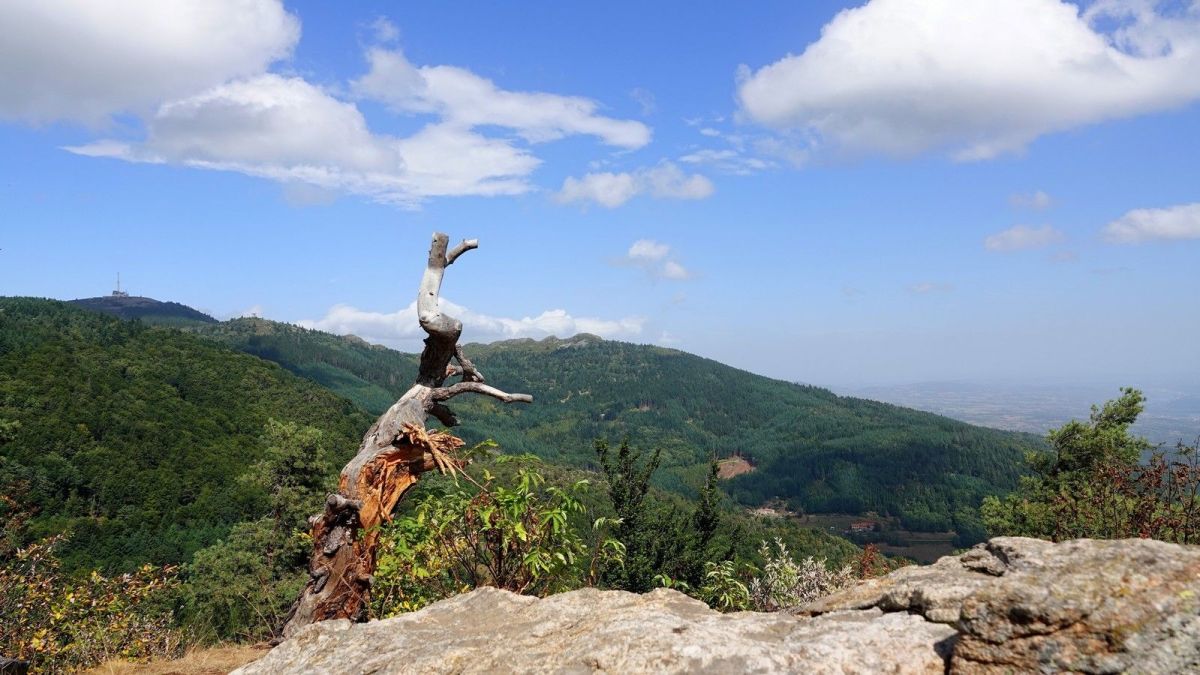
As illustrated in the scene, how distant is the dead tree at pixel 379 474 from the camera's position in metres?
7.58

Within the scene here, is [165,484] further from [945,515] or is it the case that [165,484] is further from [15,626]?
[945,515]

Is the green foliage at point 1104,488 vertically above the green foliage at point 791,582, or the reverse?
the green foliage at point 1104,488

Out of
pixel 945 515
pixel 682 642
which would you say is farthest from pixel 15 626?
pixel 945 515

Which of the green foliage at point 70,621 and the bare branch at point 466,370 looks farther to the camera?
the green foliage at point 70,621

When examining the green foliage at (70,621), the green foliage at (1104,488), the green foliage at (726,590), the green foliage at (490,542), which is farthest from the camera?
the green foliage at (1104,488)

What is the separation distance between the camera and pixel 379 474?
26.1 feet

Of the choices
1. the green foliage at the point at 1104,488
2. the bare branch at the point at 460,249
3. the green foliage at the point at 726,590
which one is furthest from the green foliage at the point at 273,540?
the green foliage at the point at 1104,488

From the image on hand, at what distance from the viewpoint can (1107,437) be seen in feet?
101

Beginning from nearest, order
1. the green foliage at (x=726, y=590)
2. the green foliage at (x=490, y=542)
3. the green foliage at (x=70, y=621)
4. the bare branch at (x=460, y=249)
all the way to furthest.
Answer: the green foliage at (x=490, y=542) < the bare branch at (x=460, y=249) < the green foliage at (x=726, y=590) < the green foliage at (x=70, y=621)

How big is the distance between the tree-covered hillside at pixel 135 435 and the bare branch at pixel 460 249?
64031 mm

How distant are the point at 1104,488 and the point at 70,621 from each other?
20923mm

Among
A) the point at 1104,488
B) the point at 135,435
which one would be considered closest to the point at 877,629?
the point at 1104,488

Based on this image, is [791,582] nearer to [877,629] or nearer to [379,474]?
[379,474]

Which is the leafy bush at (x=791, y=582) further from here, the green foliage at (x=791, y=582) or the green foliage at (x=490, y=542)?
the green foliage at (x=490, y=542)
